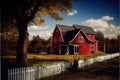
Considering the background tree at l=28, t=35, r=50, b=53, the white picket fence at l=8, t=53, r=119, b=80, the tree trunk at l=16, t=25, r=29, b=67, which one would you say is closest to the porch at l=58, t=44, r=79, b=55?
the background tree at l=28, t=35, r=50, b=53

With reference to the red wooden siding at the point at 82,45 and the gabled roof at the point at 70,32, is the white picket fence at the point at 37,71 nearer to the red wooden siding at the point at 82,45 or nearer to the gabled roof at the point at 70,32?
the gabled roof at the point at 70,32

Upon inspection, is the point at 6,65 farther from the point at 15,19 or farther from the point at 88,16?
the point at 88,16

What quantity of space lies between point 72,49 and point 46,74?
48.7 feet

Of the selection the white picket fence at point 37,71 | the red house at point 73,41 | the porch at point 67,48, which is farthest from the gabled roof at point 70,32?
the white picket fence at point 37,71

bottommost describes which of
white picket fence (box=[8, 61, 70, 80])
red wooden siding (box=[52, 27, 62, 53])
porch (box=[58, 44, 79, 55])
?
white picket fence (box=[8, 61, 70, 80])

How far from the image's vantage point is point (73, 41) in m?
24.3

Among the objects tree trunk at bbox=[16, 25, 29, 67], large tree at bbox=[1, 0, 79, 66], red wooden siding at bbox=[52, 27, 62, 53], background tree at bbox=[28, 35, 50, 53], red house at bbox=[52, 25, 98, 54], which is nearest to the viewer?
large tree at bbox=[1, 0, 79, 66]

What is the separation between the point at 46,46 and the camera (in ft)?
77.2

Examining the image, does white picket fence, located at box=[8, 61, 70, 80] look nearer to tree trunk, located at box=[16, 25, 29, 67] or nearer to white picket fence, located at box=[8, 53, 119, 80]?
white picket fence, located at box=[8, 53, 119, 80]

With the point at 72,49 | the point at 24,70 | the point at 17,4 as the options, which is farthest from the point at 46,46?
the point at 24,70

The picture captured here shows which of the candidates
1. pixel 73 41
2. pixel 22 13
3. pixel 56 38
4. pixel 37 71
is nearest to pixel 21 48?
pixel 22 13

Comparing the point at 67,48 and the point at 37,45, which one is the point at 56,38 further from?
the point at 37,45

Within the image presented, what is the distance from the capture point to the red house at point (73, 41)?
2322 cm

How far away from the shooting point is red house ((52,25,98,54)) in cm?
2322
